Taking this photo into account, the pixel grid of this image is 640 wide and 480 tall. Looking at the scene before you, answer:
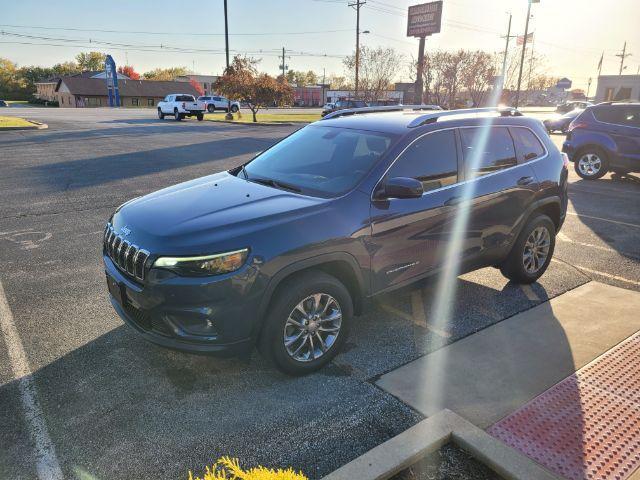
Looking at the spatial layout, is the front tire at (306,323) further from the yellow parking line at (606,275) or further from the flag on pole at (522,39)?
the flag on pole at (522,39)

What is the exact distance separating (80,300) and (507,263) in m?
4.31

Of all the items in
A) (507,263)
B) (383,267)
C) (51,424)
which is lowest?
(51,424)

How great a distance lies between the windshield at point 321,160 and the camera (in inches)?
149

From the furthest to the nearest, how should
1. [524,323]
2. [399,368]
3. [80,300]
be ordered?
1. [80,300]
2. [524,323]
3. [399,368]

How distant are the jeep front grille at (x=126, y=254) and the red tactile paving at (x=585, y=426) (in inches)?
95.1

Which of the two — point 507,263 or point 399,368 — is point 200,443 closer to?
point 399,368

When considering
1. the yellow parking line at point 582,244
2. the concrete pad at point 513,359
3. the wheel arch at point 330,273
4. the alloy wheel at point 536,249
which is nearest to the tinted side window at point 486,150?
the alloy wheel at point 536,249

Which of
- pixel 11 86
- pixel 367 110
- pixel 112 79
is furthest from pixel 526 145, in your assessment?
pixel 11 86

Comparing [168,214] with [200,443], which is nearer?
[200,443]

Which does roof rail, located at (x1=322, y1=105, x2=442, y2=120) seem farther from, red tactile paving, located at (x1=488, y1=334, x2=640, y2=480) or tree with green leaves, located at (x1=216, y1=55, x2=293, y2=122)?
tree with green leaves, located at (x1=216, y1=55, x2=293, y2=122)

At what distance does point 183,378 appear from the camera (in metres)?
3.46

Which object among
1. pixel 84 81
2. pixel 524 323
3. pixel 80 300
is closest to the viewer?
pixel 524 323

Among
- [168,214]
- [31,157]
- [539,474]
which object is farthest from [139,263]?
[31,157]

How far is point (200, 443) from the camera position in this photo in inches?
111
